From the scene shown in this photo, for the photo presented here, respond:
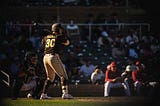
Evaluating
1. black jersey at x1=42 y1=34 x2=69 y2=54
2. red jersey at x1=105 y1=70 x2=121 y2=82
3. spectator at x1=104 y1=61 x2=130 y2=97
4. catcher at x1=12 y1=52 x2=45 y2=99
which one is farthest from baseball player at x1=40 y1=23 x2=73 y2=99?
red jersey at x1=105 y1=70 x2=121 y2=82

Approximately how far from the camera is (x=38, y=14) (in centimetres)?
2288

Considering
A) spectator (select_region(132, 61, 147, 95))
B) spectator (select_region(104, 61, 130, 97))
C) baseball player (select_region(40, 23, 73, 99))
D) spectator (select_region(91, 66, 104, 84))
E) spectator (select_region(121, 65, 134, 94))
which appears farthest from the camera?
spectator (select_region(91, 66, 104, 84))

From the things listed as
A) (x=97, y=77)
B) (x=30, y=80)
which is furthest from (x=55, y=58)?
(x=97, y=77)

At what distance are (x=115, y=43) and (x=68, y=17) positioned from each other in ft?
14.8

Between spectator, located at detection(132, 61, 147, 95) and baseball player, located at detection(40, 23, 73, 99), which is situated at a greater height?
baseball player, located at detection(40, 23, 73, 99)

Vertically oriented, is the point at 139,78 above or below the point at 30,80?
below

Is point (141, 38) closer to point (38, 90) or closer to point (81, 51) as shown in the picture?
point (81, 51)

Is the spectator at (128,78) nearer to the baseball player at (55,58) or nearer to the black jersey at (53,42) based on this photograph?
the baseball player at (55,58)

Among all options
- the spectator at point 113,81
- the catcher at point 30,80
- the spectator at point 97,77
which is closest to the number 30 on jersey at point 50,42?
the catcher at point 30,80

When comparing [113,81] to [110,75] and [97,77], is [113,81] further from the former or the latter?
[97,77]

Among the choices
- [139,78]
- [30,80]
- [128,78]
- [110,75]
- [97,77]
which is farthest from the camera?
[97,77]

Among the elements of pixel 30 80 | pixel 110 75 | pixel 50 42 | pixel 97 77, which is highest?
pixel 50 42

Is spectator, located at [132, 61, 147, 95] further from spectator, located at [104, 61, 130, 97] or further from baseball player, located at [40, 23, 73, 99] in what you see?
baseball player, located at [40, 23, 73, 99]

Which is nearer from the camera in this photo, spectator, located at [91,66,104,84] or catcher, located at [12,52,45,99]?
catcher, located at [12,52,45,99]
